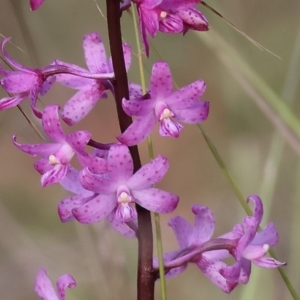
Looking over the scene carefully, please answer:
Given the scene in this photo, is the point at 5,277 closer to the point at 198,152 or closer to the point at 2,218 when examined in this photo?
the point at 2,218

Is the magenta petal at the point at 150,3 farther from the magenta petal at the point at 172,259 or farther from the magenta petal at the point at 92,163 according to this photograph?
the magenta petal at the point at 172,259

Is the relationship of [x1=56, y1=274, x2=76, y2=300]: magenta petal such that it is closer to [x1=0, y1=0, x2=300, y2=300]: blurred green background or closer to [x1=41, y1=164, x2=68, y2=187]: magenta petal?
[x1=41, y1=164, x2=68, y2=187]: magenta petal

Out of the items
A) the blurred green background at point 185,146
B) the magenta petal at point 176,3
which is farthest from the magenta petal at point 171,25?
the blurred green background at point 185,146

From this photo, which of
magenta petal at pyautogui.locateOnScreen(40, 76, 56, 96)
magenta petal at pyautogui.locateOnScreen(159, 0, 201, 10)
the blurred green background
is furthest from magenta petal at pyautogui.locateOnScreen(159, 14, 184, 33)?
the blurred green background

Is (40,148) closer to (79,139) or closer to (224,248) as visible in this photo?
(79,139)

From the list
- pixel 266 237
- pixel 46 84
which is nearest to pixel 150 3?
pixel 46 84

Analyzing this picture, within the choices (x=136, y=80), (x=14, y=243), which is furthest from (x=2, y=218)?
(x=136, y=80)
